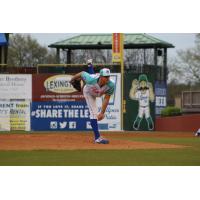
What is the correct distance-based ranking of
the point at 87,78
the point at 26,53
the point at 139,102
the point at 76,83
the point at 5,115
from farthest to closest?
the point at 26,53
the point at 139,102
the point at 5,115
the point at 76,83
the point at 87,78

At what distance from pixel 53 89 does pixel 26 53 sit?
2661 millimetres

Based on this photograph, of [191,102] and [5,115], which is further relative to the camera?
[191,102]

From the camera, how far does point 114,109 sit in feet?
83.7

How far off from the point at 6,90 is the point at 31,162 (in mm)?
12138

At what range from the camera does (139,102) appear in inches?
1032

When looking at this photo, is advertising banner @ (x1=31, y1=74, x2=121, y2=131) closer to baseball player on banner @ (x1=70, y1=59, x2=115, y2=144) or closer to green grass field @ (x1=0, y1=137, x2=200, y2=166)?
baseball player on banner @ (x1=70, y1=59, x2=115, y2=144)

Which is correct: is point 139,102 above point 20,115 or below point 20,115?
above

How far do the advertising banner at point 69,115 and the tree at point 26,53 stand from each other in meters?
1.96

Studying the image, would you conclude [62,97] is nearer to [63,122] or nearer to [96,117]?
[63,122]

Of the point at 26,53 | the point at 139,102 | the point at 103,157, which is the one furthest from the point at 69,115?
the point at 103,157

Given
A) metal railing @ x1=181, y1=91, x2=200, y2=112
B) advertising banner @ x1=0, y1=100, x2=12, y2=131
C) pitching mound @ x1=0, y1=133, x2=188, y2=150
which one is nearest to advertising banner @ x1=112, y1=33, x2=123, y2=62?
advertising banner @ x1=0, y1=100, x2=12, y2=131

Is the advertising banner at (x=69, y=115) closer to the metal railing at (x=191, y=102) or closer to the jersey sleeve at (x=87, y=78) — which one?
the metal railing at (x=191, y=102)

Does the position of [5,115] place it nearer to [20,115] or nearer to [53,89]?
[20,115]

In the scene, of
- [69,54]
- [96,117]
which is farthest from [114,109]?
[96,117]
